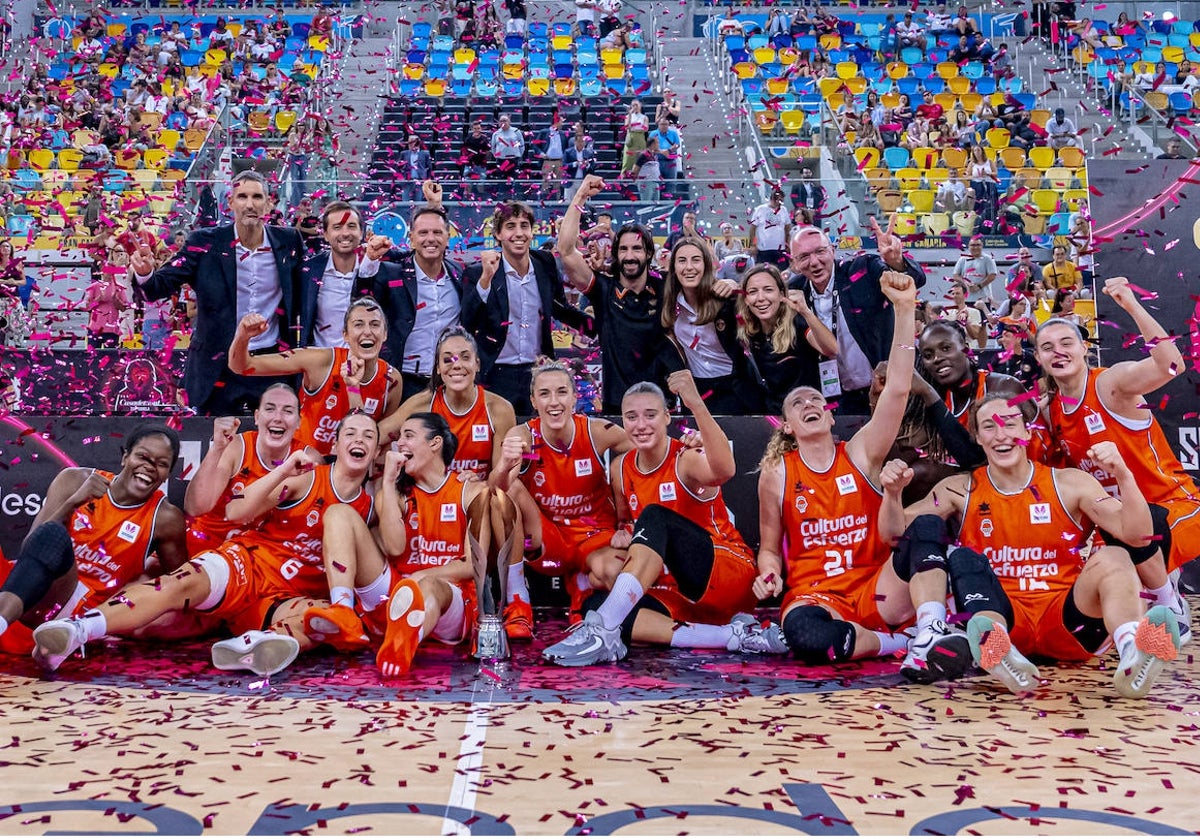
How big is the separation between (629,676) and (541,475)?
157 centimetres

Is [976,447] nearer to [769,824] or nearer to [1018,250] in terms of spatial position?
[769,824]

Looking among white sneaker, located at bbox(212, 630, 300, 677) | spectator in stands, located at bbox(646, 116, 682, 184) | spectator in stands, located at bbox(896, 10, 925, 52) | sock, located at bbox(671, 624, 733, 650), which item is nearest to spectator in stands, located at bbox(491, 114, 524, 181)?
spectator in stands, located at bbox(646, 116, 682, 184)

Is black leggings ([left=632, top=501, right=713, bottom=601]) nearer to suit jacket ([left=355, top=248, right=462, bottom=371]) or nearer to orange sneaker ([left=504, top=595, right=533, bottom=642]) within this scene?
orange sneaker ([left=504, top=595, right=533, bottom=642])

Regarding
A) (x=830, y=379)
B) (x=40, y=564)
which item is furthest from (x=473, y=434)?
(x=40, y=564)

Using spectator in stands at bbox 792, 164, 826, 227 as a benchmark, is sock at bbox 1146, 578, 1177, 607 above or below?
below

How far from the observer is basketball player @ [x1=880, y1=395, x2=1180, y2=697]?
495 centimetres

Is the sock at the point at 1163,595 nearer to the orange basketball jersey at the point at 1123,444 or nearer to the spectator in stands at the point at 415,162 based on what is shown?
the orange basketball jersey at the point at 1123,444

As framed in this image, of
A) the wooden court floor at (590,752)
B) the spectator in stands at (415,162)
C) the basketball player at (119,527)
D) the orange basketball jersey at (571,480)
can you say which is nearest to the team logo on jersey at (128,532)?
the basketball player at (119,527)

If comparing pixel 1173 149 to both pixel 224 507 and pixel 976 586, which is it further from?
pixel 224 507

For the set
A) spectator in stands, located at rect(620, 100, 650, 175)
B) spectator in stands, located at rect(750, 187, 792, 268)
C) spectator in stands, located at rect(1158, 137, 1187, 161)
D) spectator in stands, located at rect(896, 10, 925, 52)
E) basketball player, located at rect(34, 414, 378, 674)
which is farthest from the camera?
spectator in stands, located at rect(896, 10, 925, 52)

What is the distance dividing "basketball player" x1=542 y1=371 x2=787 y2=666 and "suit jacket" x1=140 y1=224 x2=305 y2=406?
7.55 ft

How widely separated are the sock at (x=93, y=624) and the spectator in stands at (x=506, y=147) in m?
11.3

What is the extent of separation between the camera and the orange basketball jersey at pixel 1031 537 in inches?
207

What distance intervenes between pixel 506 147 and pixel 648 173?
13.4 feet
